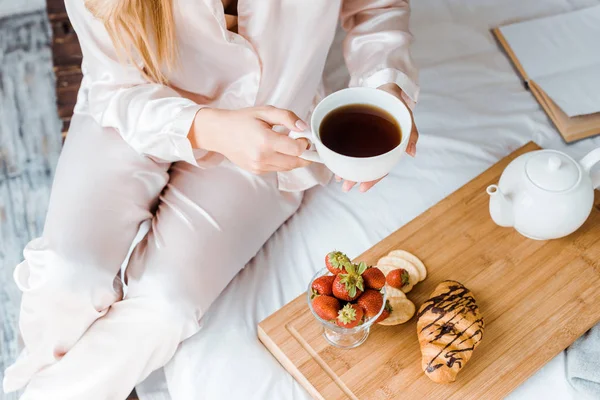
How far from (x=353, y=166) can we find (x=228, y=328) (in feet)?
1.72

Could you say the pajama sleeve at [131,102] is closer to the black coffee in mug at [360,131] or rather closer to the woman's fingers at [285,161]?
the woman's fingers at [285,161]

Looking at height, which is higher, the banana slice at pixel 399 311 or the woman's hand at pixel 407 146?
the woman's hand at pixel 407 146

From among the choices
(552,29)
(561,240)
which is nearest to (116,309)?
(561,240)

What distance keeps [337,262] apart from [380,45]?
17.3 inches

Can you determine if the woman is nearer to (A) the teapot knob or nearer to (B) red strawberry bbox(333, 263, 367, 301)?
(B) red strawberry bbox(333, 263, 367, 301)

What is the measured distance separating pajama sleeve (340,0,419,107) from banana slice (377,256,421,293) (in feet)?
0.94

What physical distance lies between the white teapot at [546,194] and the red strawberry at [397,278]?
0.21 m

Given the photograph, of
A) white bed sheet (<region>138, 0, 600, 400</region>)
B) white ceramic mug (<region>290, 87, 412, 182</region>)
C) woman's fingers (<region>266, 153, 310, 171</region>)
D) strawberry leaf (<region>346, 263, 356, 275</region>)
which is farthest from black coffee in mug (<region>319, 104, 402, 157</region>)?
white bed sheet (<region>138, 0, 600, 400</region>)

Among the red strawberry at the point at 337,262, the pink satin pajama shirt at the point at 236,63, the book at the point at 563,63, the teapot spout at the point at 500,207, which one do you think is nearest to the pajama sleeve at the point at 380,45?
the pink satin pajama shirt at the point at 236,63

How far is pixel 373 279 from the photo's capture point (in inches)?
43.6

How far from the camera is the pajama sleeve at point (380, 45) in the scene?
125 cm

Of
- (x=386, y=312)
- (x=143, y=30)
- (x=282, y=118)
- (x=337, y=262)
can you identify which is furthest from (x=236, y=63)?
(x=386, y=312)

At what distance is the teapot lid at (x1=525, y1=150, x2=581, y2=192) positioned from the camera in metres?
1.19

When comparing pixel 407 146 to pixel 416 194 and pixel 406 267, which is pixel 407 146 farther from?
pixel 416 194
